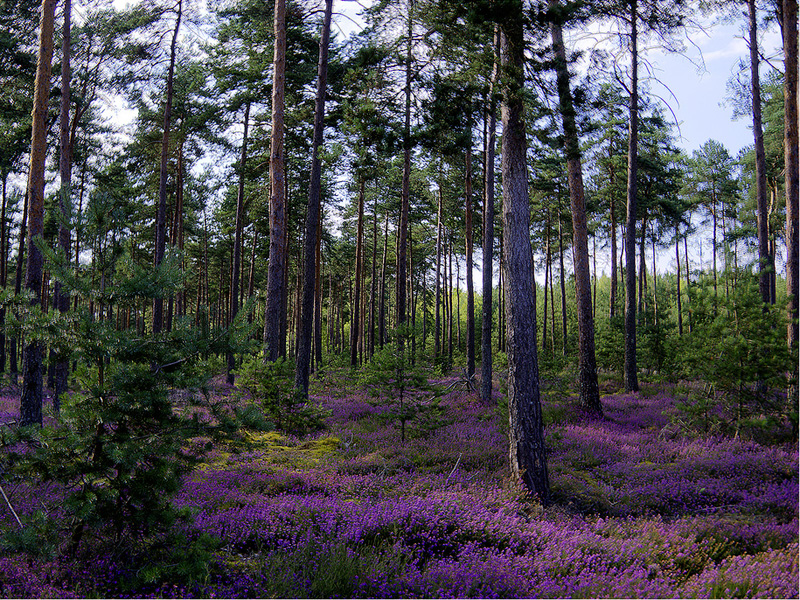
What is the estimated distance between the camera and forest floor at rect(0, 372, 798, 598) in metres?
3.80

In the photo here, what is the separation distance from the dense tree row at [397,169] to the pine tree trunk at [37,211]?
2.0 inches

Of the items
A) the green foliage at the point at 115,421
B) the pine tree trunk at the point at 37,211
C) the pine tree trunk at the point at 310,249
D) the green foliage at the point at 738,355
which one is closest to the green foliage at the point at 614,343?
the green foliage at the point at 738,355

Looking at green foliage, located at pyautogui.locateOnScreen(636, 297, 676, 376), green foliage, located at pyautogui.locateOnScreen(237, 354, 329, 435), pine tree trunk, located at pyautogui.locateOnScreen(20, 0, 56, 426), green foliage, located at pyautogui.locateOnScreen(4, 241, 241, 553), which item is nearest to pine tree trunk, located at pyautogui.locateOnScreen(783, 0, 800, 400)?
green foliage, located at pyautogui.locateOnScreen(636, 297, 676, 376)

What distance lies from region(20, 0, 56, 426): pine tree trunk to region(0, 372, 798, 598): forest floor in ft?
11.9

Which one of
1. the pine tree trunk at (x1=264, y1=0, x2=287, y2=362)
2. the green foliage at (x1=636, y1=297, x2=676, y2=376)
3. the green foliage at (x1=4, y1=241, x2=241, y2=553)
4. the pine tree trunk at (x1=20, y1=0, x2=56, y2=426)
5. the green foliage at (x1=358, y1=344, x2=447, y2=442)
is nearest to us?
the green foliage at (x1=4, y1=241, x2=241, y2=553)

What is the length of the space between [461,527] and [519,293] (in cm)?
313

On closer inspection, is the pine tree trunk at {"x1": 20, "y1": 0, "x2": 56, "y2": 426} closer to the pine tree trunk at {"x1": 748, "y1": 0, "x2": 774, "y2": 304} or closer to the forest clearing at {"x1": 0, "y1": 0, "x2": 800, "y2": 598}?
the forest clearing at {"x1": 0, "y1": 0, "x2": 800, "y2": 598}

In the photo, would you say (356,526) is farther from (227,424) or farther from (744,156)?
(744,156)

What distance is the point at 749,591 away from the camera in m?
3.82

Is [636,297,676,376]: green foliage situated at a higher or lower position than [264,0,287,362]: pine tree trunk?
lower

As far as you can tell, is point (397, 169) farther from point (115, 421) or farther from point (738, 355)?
point (115, 421)

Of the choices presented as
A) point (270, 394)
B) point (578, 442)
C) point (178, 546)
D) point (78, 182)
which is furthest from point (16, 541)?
point (78, 182)

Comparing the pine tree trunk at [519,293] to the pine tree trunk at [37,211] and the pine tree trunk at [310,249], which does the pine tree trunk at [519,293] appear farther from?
the pine tree trunk at [37,211]

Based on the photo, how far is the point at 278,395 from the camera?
10375 mm
